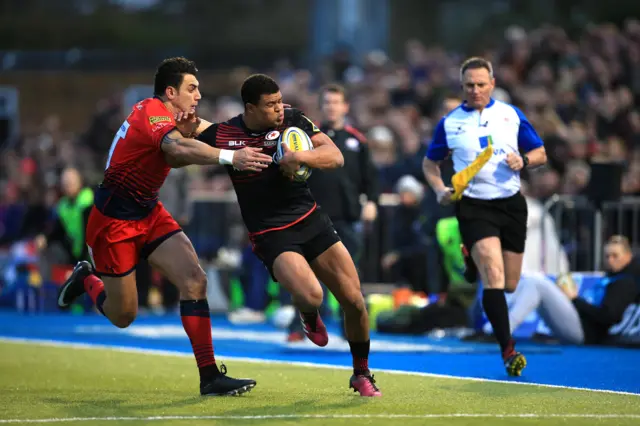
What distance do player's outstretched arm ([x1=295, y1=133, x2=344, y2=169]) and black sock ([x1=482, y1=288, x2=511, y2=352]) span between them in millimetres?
2499

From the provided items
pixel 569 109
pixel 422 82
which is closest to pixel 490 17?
pixel 422 82

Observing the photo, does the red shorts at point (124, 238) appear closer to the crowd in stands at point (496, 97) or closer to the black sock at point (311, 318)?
the black sock at point (311, 318)

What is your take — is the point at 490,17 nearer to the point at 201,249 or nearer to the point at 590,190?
the point at 201,249

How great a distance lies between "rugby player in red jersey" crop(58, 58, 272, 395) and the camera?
9.33 meters

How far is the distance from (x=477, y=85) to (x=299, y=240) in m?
2.89

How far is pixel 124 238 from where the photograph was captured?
9.63m

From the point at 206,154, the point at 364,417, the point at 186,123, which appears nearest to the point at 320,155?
the point at 206,154

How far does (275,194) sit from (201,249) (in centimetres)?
1201

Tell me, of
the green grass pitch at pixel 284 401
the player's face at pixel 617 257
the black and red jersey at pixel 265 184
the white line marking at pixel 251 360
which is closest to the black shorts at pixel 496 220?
the white line marking at pixel 251 360

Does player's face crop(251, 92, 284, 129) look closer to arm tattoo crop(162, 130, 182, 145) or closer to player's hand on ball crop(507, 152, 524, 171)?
arm tattoo crop(162, 130, 182, 145)

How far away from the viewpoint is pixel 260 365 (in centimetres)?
1209

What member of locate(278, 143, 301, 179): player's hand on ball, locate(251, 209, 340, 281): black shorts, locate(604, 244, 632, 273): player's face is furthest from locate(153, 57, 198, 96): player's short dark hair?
locate(604, 244, 632, 273): player's face

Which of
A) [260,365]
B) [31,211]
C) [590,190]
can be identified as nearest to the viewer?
[260,365]

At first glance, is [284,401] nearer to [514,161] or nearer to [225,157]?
[225,157]
